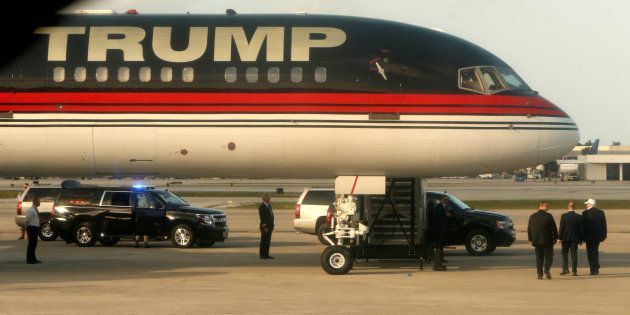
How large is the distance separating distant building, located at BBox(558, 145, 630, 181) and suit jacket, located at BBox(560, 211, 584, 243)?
136m

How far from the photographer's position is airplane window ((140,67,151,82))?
2005 cm

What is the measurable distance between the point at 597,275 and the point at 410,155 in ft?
18.0

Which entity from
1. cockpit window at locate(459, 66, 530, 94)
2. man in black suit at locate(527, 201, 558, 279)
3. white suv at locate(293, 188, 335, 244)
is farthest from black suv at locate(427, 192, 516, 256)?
cockpit window at locate(459, 66, 530, 94)

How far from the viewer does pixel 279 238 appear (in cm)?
3497

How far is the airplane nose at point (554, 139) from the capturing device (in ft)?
66.5

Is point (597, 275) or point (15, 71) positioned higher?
point (15, 71)

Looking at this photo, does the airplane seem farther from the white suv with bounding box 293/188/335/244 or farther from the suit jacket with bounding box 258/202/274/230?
the white suv with bounding box 293/188/335/244

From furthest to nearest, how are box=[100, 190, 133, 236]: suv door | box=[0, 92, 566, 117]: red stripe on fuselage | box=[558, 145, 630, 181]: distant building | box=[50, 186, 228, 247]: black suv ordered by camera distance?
box=[558, 145, 630, 181]: distant building
box=[100, 190, 133, 236]: suv door
box=[50, 186, 228, 247]: black suv
box=[0, 92, 566, 117]: red stripe on fuselage

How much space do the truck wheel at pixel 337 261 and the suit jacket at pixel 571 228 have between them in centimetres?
476

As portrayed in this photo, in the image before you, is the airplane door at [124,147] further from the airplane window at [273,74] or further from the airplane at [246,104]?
the airplane window at [273,74]

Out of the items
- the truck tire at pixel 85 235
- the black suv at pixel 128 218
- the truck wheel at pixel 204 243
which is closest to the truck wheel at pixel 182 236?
the black suv at pixel 128 218

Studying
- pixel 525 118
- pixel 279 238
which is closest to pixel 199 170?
pixel 525 118

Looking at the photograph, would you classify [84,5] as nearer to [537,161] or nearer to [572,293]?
[537,161]

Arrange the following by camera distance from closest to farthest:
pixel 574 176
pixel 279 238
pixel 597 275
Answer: pixel 597 275, pixel 279 238, pixel 574 176
